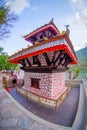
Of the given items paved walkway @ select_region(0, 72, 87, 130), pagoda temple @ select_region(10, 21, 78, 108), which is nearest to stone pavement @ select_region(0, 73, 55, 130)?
paved walkway @ select_region(0, 72, 87, 130)

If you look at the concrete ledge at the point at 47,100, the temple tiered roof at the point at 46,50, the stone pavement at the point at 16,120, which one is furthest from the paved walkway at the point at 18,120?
the temple tiered roof at the point at 46,50

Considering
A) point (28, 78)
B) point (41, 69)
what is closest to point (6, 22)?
point (41, 69)

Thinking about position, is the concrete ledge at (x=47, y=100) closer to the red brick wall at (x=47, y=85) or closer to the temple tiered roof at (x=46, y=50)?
the red brick wall at (x=47, y=85)

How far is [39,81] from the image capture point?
7.15 metres

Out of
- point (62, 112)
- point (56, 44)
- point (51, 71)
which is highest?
point (56, 44)

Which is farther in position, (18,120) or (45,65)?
(45,65)

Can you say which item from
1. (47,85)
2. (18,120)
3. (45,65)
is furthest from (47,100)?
(18,120)

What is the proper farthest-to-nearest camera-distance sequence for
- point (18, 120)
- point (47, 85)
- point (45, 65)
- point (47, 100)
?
1. point (45, 65)
2. point (47, 85)
3. point (47, 100)
4. point (18, 120)

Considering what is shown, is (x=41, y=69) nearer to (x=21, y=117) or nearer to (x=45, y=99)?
(x=45, y=99)

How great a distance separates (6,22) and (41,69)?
3138 millimetres

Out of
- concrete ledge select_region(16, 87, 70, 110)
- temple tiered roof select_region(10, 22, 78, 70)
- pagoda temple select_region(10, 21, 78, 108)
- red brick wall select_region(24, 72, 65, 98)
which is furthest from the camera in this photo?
red brick wall select_region(24, 72, 65, 98)

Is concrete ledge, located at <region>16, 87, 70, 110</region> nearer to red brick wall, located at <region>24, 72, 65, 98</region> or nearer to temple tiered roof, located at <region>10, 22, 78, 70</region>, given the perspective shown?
red brick wall, located at <region>24, 72, 65, 98</region>

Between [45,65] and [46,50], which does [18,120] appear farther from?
[45,65]

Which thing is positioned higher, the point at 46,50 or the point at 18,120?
the point at 46,50
